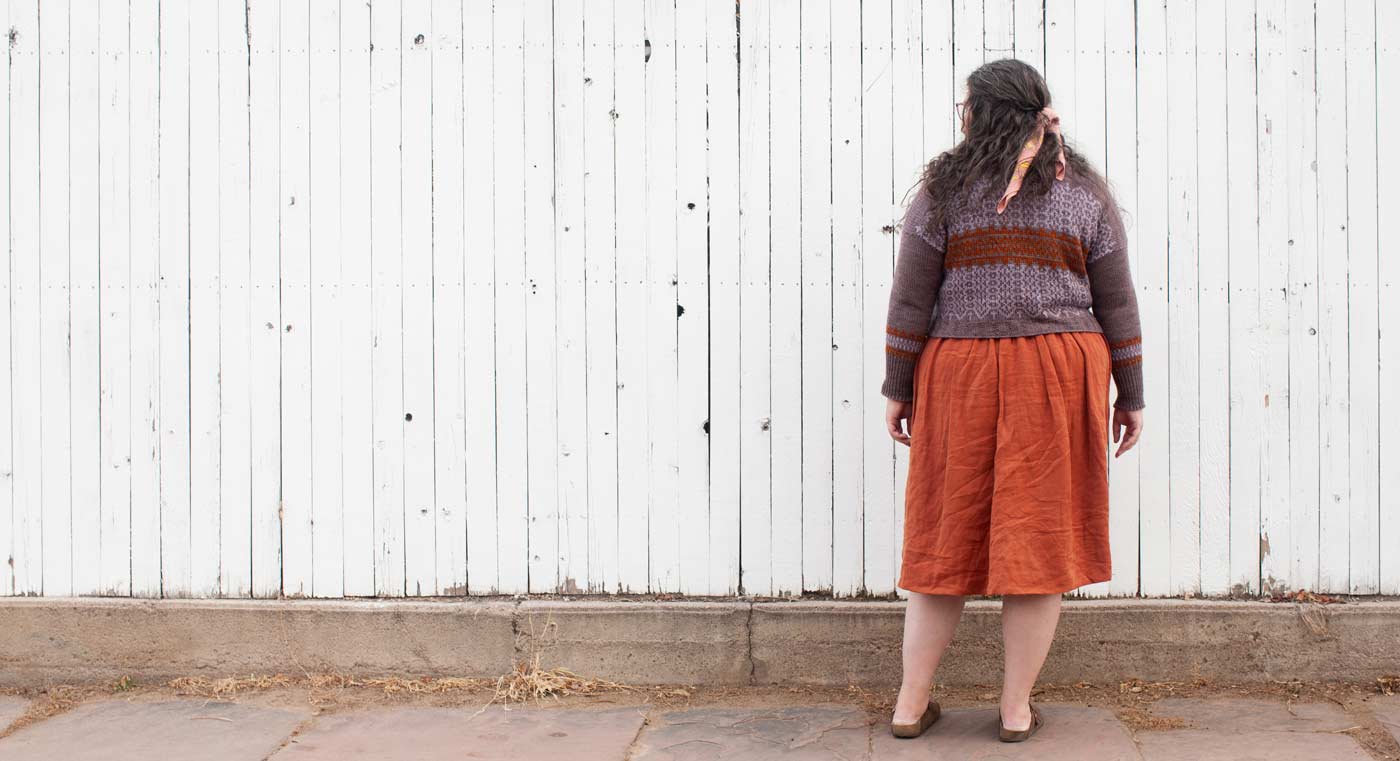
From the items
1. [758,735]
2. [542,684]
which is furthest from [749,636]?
[542,684]

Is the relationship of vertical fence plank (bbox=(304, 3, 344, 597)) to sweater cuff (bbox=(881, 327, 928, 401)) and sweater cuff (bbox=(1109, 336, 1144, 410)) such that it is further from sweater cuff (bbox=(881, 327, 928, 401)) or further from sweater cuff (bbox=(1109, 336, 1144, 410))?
sweater cuff (bbox=(1109, 336, 1144, 410))

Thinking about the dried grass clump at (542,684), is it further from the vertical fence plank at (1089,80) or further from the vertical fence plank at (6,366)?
the vertical fence plank at (1089,80)

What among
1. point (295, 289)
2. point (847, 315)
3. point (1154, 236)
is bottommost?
point (847, 315)

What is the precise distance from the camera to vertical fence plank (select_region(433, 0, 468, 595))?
339 centimetres

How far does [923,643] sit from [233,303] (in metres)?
2.18

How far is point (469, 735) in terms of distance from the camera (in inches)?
118

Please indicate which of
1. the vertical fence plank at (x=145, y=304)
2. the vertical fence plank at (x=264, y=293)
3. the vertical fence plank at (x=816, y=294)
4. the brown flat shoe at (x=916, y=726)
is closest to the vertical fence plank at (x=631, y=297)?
the vertical fence plank at (x=816, y=294)

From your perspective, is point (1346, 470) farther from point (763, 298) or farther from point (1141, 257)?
point (763, 298)

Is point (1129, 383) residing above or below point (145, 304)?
below

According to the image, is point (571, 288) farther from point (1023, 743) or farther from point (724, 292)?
point (1023, 743)

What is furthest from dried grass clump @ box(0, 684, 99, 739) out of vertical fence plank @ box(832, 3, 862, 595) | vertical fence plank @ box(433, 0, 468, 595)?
vertical fence plank @ box(832, 3, 862, 595)

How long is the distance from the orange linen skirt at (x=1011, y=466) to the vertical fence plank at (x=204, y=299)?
205 cm

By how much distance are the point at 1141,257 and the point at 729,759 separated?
1.81 m

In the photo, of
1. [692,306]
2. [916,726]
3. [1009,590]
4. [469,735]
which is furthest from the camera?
[692,306]
